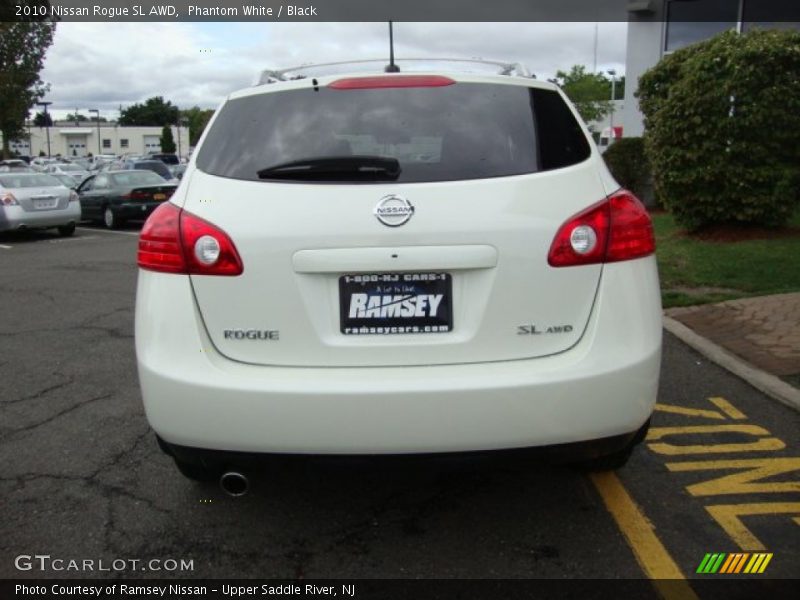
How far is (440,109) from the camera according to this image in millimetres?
2871

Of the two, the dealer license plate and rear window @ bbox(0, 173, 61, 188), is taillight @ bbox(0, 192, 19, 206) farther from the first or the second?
the dealer license plate

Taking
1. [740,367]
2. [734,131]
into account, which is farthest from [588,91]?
[740,367]

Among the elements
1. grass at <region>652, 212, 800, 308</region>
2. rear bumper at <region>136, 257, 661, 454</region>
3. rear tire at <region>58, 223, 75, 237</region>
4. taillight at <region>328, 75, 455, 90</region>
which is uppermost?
taillight at <region>328, 75, 455, 90</region>

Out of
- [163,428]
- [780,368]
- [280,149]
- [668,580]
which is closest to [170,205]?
[280,149]

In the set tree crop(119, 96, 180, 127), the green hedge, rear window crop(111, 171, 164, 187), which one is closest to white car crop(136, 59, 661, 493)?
the green hedge

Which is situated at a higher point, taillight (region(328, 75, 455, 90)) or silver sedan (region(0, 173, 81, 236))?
taillight (region(328, 75, 455, 90))

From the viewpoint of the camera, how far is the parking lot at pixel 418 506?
2.82 meters

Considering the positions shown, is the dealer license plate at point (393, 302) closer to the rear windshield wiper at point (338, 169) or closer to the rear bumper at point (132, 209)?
the rear windshield wiper at point (338, 169)

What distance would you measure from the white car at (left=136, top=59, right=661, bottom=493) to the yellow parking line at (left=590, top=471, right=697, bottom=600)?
Answer: 47 cm

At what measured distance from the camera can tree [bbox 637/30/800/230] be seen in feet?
30.4

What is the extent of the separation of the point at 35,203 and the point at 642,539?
1572 centimetres

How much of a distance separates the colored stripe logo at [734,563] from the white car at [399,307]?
574 mm

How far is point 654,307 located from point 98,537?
7.76ft

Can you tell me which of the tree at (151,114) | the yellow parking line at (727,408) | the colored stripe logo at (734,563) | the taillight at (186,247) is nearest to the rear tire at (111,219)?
the yellow parking line at (727,408)
